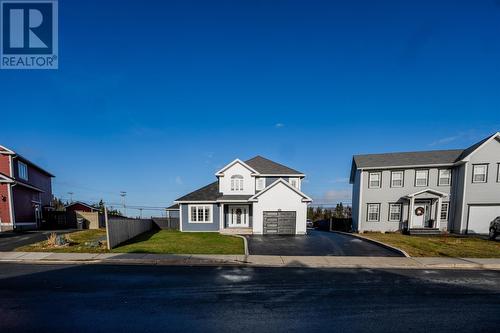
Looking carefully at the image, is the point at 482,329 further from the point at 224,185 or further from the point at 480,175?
the point at 480,175

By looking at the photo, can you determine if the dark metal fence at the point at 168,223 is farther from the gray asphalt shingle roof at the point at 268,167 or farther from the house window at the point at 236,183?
the gray asphalt shingle roof at the point at 268,167

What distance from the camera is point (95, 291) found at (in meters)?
6.61

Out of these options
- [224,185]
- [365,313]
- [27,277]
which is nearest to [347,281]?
[365,313]

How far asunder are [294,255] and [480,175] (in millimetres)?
21599

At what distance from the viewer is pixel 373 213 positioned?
23.3 meters

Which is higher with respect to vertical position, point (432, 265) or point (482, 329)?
point (432, 265)

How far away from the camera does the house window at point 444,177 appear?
21969 millimetres

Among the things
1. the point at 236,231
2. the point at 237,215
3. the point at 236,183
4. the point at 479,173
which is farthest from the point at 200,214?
the point at 479,173

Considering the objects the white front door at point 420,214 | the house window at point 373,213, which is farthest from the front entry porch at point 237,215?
the white front door at point 420,214

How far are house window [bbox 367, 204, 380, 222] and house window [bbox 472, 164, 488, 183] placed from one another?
28.1 ft

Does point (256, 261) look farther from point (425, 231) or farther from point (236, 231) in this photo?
point (425, 231)

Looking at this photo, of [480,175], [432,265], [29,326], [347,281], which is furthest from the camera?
[480,175]

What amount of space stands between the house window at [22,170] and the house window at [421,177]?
43.8 metres

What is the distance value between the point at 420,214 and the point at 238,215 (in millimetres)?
18353
